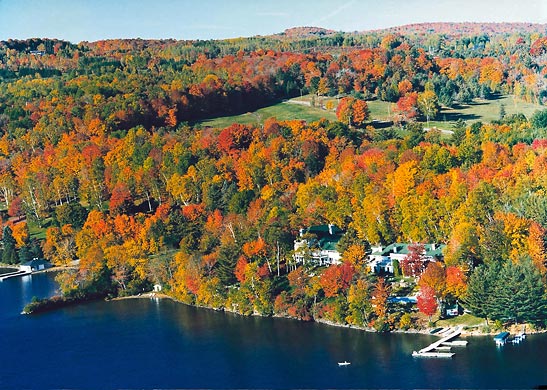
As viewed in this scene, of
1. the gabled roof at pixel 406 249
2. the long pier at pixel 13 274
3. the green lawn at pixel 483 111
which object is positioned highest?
the green lawn at pixel 483 111

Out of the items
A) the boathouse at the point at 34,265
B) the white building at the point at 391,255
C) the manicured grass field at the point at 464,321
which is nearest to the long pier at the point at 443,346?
the manicured grass field at the point at 464,321

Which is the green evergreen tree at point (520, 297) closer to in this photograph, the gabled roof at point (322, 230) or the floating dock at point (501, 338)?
the floating dock at point (501, 338)

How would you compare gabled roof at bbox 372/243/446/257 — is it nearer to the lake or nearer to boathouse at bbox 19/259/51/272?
the lake

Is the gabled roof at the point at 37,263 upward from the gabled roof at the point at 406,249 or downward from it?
downward

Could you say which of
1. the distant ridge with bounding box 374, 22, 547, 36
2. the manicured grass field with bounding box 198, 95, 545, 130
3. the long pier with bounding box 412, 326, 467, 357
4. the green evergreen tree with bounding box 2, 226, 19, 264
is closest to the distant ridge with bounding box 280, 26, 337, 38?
the distant ridge with bounding box 374, 22, 547, 36

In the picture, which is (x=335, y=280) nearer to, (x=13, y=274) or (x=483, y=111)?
(x=13, y=274)

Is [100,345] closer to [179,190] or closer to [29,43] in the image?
Result: [179,190]

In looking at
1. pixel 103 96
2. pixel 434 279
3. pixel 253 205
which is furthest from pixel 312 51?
pixel 434 279
